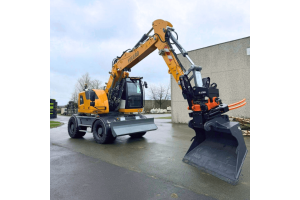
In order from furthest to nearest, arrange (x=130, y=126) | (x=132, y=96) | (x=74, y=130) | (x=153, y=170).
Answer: (x=74, y=130)
(x=132, y=96)
(x=130, y=126)
(x=153, y=170)

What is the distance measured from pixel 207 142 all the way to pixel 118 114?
184 inches

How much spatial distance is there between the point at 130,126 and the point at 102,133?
1105 mm

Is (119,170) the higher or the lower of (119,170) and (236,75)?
the lower

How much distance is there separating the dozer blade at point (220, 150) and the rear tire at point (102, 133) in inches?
137

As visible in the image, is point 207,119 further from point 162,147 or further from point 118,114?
point 118,114

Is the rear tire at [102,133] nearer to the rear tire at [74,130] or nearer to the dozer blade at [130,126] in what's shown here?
the dozer blade at [130,126]

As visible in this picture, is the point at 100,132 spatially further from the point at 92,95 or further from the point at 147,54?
the point at 147,54

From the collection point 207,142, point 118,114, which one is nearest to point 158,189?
point 207,142

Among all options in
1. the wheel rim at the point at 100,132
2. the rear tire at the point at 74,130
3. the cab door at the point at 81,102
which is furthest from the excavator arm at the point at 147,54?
the rear tire at the point at 74,130

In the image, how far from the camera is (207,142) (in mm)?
4703

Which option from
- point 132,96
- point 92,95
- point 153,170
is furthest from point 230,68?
point 153,170

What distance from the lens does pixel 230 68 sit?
12094 millimetres

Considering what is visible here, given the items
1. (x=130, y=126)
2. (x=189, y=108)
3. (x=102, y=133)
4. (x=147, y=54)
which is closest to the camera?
(x=189, y=108)

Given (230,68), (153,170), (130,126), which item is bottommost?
(153,170)
